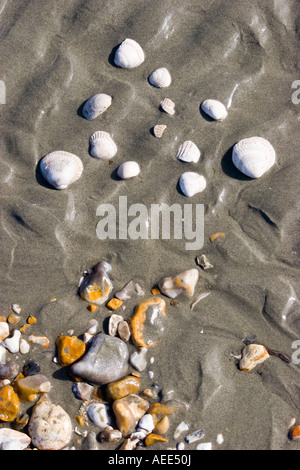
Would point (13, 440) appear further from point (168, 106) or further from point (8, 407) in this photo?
point (168, 106)

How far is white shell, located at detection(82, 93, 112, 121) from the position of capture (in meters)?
3.00

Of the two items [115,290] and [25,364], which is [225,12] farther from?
[25,364]

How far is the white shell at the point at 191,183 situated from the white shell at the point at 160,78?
724 mm

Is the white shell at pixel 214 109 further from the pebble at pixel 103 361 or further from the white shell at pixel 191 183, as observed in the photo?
the pebble at pixel 103 361

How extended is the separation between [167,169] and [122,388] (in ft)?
5.22

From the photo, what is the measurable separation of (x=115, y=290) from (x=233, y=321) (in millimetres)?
876

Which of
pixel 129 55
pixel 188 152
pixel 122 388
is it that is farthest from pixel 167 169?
pixel 122 388

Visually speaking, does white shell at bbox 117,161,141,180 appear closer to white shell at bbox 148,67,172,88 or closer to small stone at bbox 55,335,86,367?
white shell at bbox 148,67,172,88

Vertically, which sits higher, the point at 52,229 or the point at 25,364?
the point at 52,229

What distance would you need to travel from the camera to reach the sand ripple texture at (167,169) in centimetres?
281

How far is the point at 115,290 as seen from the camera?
2.91 meters
